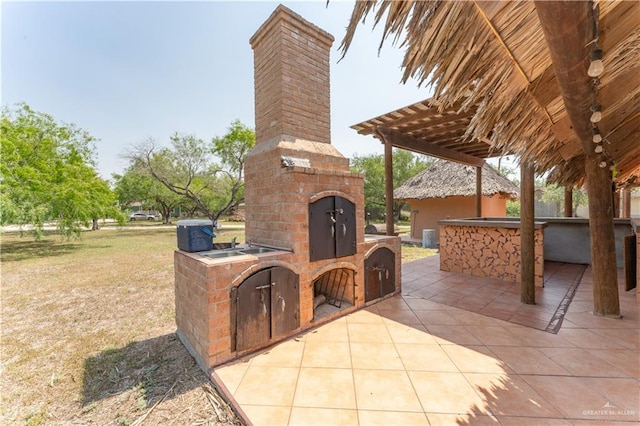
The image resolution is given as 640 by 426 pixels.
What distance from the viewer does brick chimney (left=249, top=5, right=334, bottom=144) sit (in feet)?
10.8

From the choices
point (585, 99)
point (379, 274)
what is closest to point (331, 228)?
point (379, 274)

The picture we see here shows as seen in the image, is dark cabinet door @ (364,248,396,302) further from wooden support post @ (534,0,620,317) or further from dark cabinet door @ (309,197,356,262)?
wooden support post @ (534,0,620,317)

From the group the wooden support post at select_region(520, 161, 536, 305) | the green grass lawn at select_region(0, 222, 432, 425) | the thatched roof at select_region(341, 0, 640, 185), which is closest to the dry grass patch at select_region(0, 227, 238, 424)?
the green grass lawn at select_region(0, 222, 432, 425)

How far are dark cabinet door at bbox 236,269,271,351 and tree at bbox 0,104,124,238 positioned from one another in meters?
10.4

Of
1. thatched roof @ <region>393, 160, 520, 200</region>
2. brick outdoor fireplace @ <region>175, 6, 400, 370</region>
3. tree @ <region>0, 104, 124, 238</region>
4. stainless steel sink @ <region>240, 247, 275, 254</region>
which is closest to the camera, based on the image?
brick outdoor fireplace @ <region>175, 6, 400, 370</region>

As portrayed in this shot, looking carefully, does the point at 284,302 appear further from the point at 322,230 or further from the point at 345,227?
the point at 345,227

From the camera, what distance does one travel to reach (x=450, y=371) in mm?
2205

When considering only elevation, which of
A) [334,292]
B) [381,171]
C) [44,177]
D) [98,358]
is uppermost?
[381,171]

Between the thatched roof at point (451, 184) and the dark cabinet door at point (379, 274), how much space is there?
7614 mm

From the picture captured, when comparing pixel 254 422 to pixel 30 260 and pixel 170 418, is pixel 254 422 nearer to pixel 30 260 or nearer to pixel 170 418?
pixel 170 418

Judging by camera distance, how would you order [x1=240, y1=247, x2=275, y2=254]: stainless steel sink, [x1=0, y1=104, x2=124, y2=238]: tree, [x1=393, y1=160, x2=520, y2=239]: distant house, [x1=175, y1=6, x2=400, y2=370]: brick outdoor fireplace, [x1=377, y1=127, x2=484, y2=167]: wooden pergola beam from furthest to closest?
1. [x1=393, y1=160, x2=520, y2=239]: distant house
2. [x1=0, y1=104, x2=124, y2=238]: tree
3. [x1=377, y1=127, x2=484, y2=167]: wooden pergola beam
4. [x1=240, y1=247, x2=275, y2=254]: stainless steel sink
5. [x1=175, y1=6, x2=400, y2=370]: brick outdoor fireplace

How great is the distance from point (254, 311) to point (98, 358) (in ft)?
6.40

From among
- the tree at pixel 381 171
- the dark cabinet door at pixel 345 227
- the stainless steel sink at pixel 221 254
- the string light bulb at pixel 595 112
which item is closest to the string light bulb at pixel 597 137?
the string light bulb at pixel 595 112

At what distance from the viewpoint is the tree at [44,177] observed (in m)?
8.56
